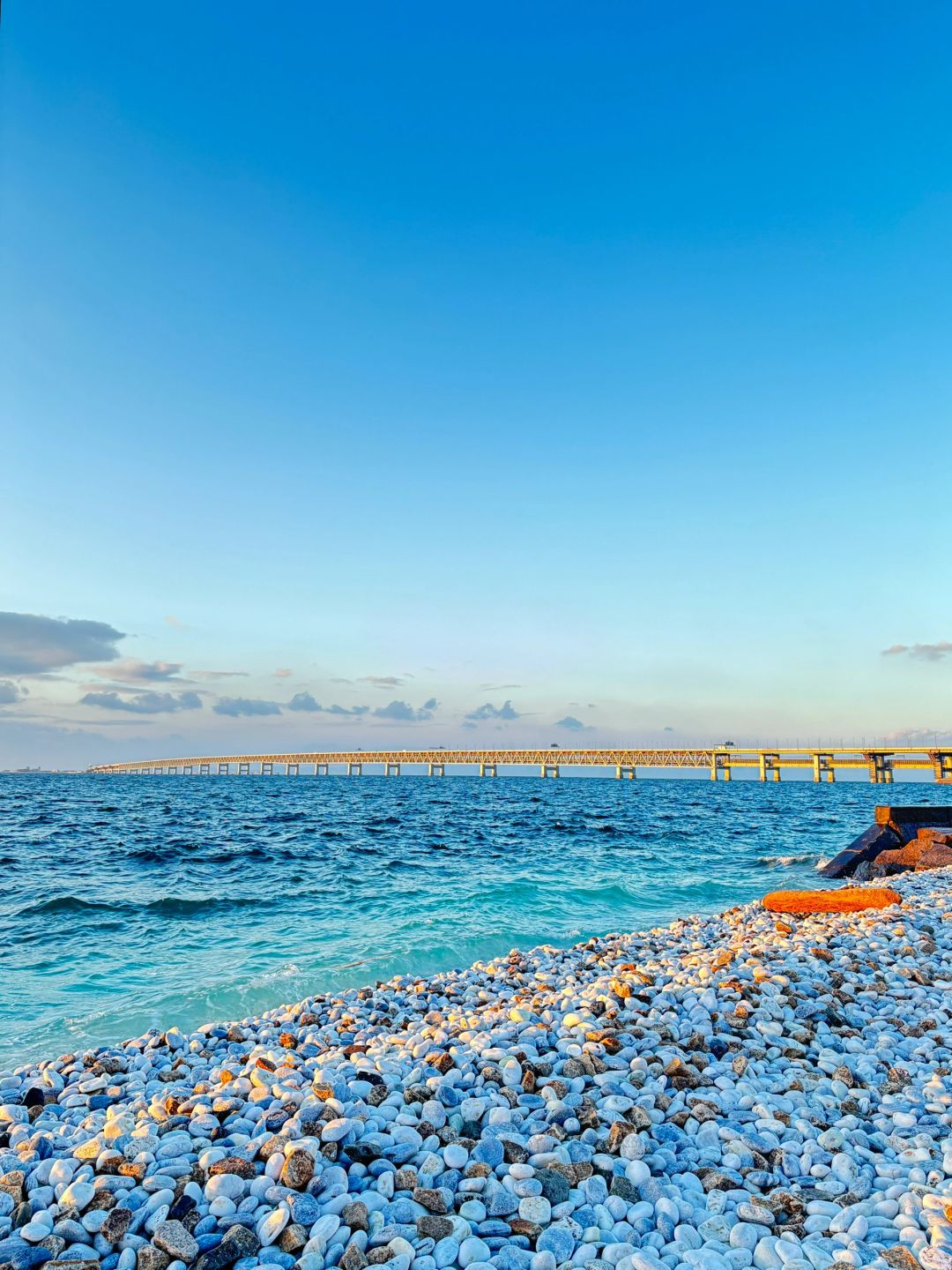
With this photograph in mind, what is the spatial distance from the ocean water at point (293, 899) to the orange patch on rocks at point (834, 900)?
2.51 metres

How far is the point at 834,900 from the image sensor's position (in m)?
10.5

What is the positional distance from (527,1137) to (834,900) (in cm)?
849

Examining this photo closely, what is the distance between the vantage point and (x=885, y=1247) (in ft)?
9.55

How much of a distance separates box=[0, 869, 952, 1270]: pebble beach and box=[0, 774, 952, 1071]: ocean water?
329 cm

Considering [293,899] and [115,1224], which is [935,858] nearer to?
[293,899]

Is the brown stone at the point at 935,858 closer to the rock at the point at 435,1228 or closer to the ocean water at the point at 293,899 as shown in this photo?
the ocean water at the point at 293,899

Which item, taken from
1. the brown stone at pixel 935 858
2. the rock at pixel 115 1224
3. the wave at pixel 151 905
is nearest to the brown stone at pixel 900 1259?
the rock at pixel 115 1224

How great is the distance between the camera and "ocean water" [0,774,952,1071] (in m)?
8.88

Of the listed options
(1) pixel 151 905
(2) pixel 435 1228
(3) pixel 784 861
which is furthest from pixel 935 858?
(1) pixel 151 905

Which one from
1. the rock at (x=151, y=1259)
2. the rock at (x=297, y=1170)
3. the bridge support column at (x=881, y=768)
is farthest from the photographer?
the bridge support column at (x=881, y=768)

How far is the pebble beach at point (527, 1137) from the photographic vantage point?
288 centimetres

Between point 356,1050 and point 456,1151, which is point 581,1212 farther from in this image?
point 356,1050

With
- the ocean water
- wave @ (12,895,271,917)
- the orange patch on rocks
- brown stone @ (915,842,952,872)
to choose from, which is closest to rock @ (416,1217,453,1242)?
the ocean water

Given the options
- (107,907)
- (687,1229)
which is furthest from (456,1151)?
(107,907)
